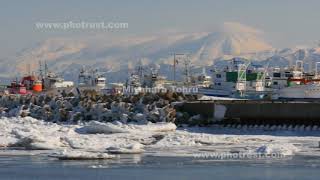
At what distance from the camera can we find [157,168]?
2345 cm

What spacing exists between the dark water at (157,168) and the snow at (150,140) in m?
1.54

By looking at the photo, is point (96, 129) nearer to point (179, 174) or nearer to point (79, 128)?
point (79, 128)

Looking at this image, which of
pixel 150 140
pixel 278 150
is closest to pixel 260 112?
pixel 150 140

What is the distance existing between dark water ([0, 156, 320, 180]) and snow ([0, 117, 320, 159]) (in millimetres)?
1541

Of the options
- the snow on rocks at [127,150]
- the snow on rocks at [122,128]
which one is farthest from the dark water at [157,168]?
the snow on rocks at [122,128]

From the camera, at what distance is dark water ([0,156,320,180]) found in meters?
21.3

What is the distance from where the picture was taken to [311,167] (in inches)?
917

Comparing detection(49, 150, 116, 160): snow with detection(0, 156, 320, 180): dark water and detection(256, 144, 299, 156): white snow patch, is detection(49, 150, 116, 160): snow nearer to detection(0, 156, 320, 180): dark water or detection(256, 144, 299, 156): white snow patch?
detection(0, 156, 320, 180): dark water

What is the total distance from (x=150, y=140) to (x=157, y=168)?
11.0 metres

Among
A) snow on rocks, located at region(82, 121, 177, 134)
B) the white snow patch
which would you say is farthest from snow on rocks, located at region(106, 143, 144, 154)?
snow on rocks, located at region(82, 121, 177, 134)

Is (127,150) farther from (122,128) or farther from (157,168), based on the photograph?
(122,128)

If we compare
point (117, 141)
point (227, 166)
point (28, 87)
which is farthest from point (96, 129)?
point (28, 87)

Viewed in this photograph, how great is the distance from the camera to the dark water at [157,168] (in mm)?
21281

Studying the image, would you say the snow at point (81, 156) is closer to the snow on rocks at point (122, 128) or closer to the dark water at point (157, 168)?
the dark water at point (157, 168)
